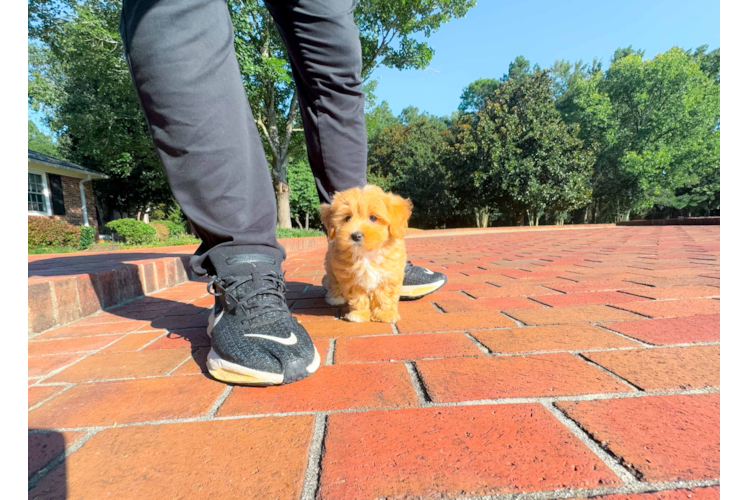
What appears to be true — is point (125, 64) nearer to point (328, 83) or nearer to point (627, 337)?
point (328, 83)

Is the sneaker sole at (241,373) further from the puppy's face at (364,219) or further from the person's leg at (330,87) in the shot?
the person's leg at (330,87)

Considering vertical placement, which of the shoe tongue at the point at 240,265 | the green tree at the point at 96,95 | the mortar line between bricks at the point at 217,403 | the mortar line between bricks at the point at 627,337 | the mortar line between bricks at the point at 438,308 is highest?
the green tree at the point at 96,95

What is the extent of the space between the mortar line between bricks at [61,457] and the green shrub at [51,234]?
1659cm

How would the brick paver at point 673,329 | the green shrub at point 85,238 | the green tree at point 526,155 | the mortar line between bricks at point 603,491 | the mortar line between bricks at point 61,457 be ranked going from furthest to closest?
the green tree at point 526,155 → the green shrub at point 85,238 → the brick paver at point 673,329 → the mortar line between bricks at point 61,457 → the mortar line between bricks at point 603,491

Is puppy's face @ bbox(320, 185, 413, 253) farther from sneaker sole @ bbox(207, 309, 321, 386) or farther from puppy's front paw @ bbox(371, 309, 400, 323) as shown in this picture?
sneaker sole @ bbox(207, 309, 321, 386)

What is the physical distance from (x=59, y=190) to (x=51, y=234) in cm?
583

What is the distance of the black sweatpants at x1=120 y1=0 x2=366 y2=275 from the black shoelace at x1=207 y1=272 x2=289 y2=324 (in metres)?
0.14

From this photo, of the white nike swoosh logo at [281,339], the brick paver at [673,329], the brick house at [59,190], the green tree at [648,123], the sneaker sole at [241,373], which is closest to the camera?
the sneaker sole at [241,373]

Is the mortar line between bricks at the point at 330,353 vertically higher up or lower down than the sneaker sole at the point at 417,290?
lower down

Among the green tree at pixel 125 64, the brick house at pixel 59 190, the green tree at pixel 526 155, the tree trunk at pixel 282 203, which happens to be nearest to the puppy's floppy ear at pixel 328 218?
the green tree at pixel 125 64

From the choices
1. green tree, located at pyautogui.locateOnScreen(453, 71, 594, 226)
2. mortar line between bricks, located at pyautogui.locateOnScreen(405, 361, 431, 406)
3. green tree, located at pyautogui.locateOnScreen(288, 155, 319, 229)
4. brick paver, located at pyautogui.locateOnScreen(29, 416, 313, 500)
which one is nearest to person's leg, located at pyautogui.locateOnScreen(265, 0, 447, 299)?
mortar line between bricks, located at pyautogui.locateOnScreen(405, 361, 431, 406)

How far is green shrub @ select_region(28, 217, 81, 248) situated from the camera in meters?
13.3

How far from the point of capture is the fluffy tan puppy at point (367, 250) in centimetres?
201

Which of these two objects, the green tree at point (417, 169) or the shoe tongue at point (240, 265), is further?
the green tree at point (417, 169)
